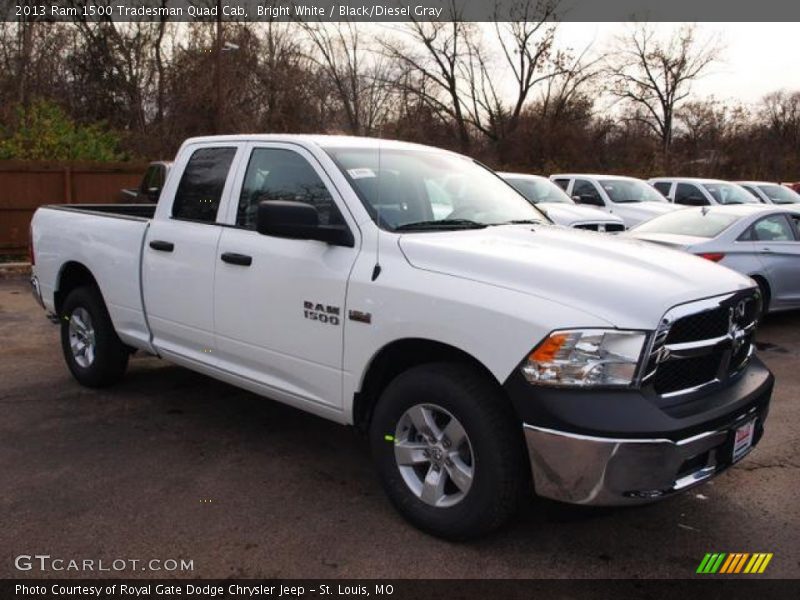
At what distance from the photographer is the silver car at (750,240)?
26.0ft

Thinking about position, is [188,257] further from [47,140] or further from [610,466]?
[47,140]

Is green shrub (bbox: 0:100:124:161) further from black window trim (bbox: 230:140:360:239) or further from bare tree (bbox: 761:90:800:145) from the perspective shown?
bare tree (bbox: 761:90:800:145)

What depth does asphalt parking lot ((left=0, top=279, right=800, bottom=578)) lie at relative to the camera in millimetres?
3180

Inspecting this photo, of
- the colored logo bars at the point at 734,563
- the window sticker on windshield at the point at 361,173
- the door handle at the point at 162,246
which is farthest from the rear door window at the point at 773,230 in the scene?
the door handle at the point at 162,246

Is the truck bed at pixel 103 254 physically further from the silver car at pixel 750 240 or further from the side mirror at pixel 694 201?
the side mirror at pixel 694 201

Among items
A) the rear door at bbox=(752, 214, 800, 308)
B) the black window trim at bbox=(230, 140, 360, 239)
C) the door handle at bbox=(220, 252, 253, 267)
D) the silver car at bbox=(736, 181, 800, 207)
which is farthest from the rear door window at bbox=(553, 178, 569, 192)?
the door handle at bbox=(220, 252, 253, 267)

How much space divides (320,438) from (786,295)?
6.16m

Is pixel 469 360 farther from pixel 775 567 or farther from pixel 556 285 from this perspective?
pixel 775 567

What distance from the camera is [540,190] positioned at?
12812 millimetres

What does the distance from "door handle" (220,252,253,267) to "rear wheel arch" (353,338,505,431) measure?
1.02 m

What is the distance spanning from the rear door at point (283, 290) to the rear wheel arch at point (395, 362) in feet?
0.45

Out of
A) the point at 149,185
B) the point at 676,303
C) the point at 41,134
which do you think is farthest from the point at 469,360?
the point at 41,134

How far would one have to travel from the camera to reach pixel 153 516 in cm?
354

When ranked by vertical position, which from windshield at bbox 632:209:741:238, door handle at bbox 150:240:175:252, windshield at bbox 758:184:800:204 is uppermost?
windshield at bbox 758:184:800:204
